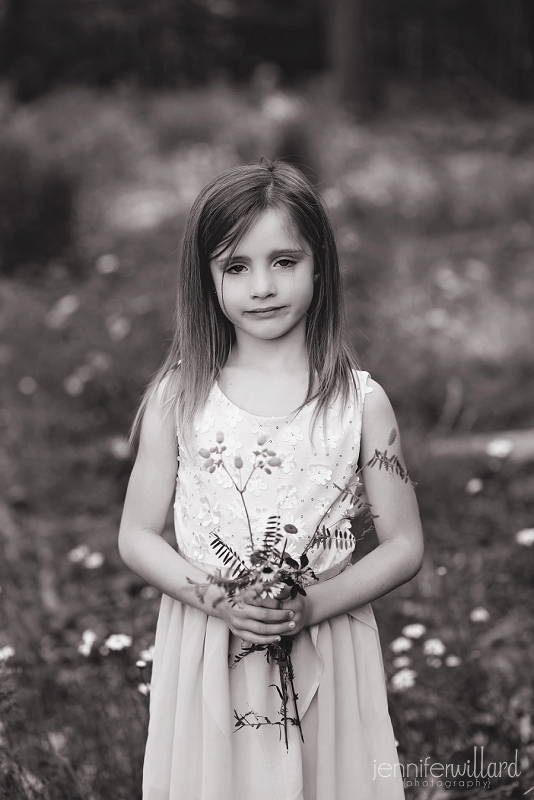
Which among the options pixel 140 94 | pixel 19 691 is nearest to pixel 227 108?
pixel 140 94

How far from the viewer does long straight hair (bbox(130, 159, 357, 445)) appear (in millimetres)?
1658

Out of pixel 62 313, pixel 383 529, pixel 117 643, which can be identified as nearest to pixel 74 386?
pixel 62 313

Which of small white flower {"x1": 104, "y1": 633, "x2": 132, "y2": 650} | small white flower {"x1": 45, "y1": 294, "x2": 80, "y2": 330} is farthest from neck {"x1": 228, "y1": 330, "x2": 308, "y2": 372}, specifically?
small white flower {"x1": 45, "y1": 294, "x2": 80, "y2": 330}

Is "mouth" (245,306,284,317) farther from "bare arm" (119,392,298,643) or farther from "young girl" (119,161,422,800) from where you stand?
"bare arm" (119,392,298,643)

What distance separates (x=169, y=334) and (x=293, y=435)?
3343 millimetres

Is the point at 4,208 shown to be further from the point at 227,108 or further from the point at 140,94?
the point at 140,94

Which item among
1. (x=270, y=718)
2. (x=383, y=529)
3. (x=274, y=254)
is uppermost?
(x=274, y=254)

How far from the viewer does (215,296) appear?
1.78 meters

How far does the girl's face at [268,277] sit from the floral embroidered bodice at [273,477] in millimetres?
180

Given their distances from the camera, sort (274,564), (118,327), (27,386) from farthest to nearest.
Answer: (27,386), (118,327), (274,564)

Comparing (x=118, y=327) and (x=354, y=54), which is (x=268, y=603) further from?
(x=354, y=54)

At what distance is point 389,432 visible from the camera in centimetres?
171

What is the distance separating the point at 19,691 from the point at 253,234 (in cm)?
177

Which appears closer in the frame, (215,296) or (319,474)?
(319,474)
